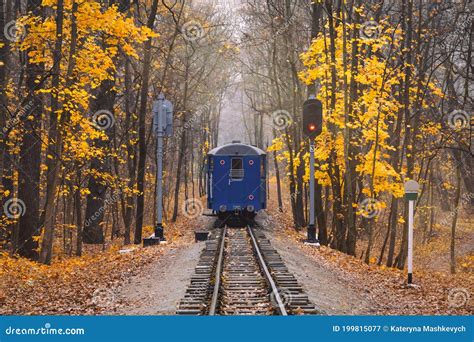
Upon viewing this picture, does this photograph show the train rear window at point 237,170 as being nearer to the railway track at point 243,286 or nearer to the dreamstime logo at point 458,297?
the railway track at point 243,286

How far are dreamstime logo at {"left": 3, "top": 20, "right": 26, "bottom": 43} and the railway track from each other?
23.6ft

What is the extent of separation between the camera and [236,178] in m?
22.1

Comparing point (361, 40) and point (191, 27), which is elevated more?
point (191, 27)

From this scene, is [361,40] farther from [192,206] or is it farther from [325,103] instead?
[192,206]

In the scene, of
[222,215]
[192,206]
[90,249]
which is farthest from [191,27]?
[192,206]

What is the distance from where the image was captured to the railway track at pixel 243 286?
8.70 metres

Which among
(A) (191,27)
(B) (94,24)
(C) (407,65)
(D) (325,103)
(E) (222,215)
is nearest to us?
(B) (94,24)

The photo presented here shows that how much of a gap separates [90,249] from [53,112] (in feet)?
34.2

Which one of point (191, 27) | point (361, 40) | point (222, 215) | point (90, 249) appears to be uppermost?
point (191, 27)

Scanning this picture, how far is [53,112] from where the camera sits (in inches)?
561

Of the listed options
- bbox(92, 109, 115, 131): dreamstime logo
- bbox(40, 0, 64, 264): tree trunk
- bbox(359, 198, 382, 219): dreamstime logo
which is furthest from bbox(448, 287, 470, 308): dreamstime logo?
bbox(92, 109, 115, 131): dreamstime logo

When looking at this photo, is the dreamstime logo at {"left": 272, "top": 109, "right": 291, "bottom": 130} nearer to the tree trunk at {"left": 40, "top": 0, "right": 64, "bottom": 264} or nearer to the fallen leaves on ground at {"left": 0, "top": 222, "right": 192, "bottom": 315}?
the fallen leaves on ground at {"left": 0, "top": 222, "right": 192, "bottom": 315}

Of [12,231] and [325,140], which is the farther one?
[12,231]
